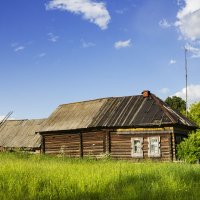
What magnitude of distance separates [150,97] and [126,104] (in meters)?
1.95

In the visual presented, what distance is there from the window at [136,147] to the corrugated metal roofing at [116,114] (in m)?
1.13

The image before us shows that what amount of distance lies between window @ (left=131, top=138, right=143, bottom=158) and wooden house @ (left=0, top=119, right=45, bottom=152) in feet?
31.4

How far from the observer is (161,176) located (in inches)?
390

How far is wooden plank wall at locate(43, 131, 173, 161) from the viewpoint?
2478cm

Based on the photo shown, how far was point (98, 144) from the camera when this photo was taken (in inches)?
1071

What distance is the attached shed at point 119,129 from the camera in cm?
2484

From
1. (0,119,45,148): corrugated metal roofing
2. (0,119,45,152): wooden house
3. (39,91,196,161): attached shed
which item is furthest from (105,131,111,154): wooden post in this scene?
(0,119,45,148): corrugated metal roofing

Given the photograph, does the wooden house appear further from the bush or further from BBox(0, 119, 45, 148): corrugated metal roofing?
the bush

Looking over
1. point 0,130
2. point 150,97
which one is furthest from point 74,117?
point 0,130

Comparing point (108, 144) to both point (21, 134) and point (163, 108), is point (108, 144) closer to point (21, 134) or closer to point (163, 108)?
point (163, 108)

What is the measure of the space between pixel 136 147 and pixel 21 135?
44.2 feet

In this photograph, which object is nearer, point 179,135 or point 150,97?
point 179,135

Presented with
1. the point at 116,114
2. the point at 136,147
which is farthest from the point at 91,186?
the point at 116,114

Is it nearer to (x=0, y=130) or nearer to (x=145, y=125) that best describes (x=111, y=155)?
(x=145, y=125)
